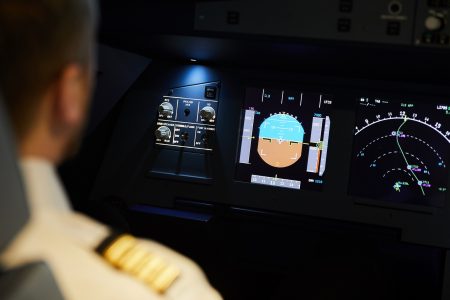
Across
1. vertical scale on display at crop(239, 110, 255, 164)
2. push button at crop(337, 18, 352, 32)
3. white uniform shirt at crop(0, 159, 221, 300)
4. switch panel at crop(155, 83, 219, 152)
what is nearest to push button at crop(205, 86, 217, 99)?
switch panel at crop(155, 83, 219, 152)

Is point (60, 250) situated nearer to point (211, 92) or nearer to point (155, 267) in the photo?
point (155, 267)

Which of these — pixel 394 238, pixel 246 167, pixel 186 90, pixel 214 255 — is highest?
pixel 186 90

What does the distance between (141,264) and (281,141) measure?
5.65ft

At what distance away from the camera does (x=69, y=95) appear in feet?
2.08

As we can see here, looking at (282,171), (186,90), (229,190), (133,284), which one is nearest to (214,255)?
(229,190)

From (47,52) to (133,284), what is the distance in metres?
0.28

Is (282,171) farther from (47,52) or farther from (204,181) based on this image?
(47,52)

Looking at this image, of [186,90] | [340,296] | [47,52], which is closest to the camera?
[47,52]

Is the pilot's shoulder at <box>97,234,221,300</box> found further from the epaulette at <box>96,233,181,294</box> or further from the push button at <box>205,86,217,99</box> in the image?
the push button at <box>205,86,217,99</box>

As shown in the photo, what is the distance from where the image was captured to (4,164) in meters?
0.64

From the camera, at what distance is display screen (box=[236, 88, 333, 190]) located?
2436 mm

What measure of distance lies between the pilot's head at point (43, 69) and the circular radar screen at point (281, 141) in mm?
1822

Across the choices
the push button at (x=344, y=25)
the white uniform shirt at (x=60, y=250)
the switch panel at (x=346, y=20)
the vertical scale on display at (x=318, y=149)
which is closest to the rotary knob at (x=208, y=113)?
the vertical scale on display at (x=318, y=149)

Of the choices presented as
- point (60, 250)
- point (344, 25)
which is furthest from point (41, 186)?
point (344, 25)
